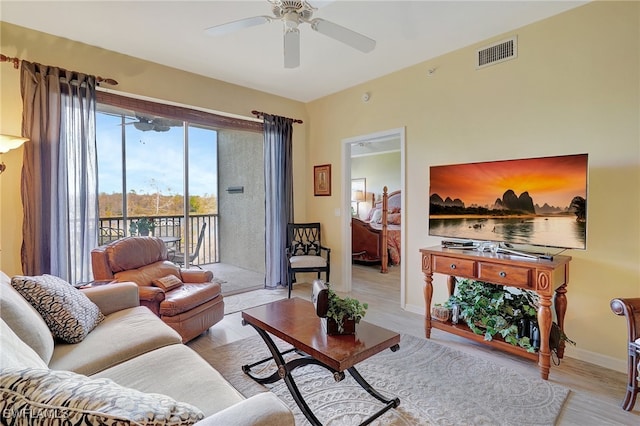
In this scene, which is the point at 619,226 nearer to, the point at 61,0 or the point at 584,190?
the point at 584,190

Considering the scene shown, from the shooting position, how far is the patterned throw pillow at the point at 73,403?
664mm

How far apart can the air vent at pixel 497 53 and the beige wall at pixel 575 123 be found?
0.05 m

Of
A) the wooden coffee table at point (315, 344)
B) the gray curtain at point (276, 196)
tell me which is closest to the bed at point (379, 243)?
the gray curtain at point (276, 196)

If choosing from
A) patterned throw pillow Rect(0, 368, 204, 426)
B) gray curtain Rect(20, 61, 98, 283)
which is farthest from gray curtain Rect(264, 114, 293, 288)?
patterned throw pillow Rect(0, 368, 204, 426)

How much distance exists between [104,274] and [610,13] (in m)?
4.54

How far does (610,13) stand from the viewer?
7.72ft

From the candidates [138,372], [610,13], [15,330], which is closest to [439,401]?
[138,372]

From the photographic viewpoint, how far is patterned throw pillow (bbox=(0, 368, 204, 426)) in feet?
2.18

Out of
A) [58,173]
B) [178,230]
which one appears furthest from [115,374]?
[178,230]

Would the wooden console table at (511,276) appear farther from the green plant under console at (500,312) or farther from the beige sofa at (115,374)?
the beige sofa at (115,374)

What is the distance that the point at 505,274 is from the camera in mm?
2389

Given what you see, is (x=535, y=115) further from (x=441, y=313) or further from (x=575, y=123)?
(x=441, y=313)

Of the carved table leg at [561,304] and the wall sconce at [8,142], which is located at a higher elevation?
the wall sconce at [8,142]

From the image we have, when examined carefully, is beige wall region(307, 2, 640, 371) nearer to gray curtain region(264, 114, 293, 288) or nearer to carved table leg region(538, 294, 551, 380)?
carved table leg region(538, 294, 551, 380)
